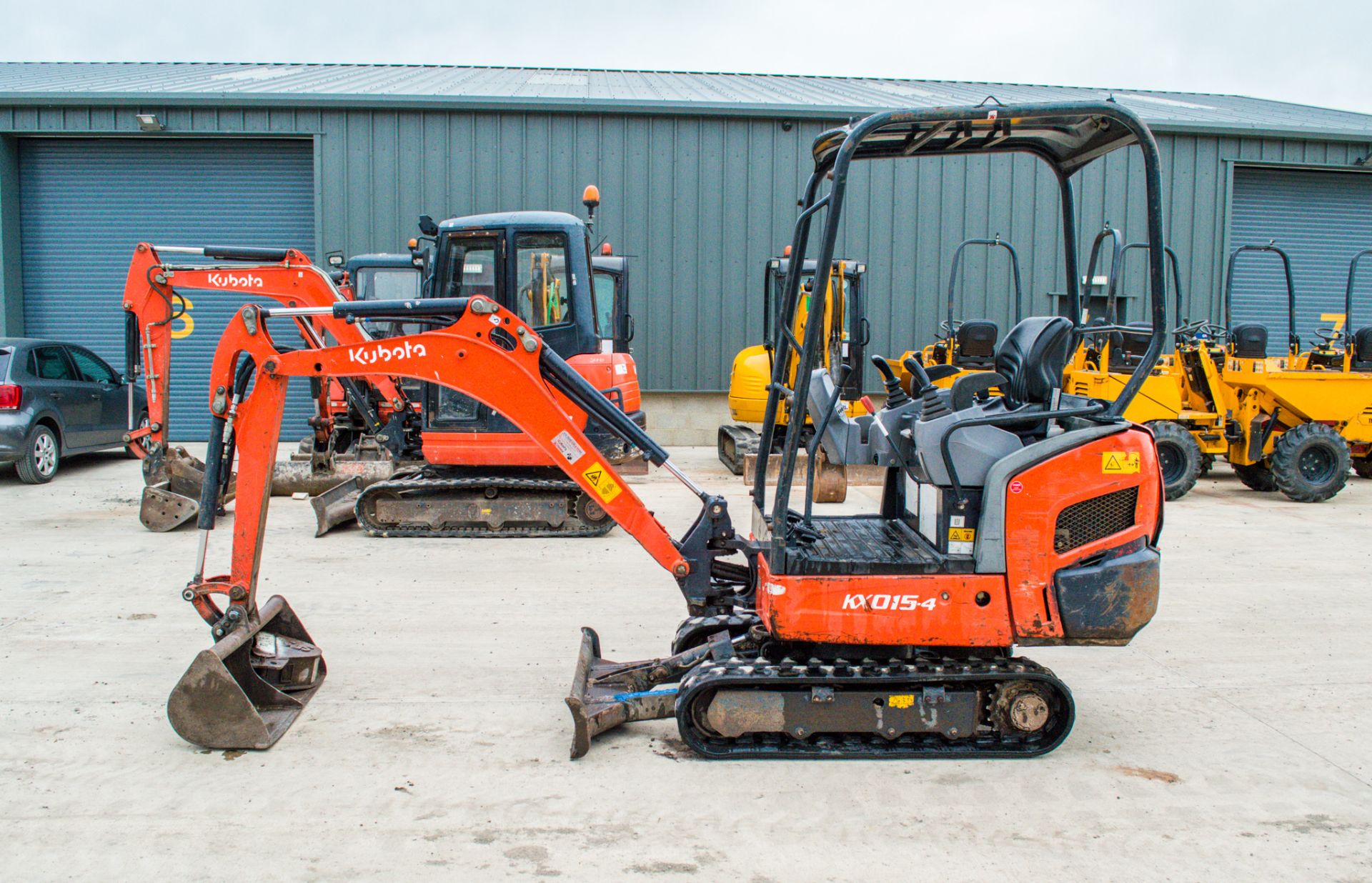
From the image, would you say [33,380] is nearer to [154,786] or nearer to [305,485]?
[305,485]

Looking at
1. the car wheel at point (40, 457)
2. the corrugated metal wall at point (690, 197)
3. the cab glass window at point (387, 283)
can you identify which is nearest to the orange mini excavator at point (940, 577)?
the cab glass window at point (387, 283)

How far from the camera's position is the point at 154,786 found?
3.71 metres

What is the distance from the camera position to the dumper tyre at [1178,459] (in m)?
10.5

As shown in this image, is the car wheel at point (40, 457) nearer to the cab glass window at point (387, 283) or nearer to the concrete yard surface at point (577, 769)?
the cab glass window at point (387, 283)

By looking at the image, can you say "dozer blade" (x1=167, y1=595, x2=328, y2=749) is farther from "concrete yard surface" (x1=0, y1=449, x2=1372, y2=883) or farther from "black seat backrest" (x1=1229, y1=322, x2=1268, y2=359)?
"black seat backrest" (x1=1229, y1=322, x2=1268, y2=359)

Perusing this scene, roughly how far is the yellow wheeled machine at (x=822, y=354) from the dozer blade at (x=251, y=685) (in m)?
6.40

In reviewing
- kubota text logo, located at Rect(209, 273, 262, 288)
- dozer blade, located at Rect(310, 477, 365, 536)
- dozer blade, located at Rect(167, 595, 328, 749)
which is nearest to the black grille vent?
dozer blade, located at Rect(167, 595, 328, 749)

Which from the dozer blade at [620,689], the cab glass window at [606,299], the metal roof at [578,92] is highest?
the metal roof at [578,92]

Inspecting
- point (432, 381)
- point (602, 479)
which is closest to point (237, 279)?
point (432, 381)

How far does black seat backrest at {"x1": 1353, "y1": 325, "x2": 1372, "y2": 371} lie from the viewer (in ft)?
→ 36.6

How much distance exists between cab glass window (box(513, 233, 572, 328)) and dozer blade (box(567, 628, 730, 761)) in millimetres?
4536

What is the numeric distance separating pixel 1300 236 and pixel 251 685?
19.0m

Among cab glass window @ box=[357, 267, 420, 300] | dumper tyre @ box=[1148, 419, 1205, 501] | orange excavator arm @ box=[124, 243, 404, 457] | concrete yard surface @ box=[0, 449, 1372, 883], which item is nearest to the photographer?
concrete yard surface @ box=[0, 449, 1372, 883]

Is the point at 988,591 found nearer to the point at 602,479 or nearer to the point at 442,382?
the point at 602,479
